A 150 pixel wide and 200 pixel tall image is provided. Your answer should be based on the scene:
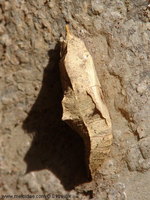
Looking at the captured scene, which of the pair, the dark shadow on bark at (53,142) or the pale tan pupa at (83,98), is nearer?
the pale tan pupa at (83,98)

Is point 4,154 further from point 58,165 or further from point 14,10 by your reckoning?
point 14,10

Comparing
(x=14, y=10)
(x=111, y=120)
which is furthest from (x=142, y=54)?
(x=14, y=10)

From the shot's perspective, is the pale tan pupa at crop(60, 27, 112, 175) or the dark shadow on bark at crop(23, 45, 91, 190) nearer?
the pale tan pupa at crop(60, 27, 112, 175)

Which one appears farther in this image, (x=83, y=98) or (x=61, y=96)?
(x=61, y=96)
